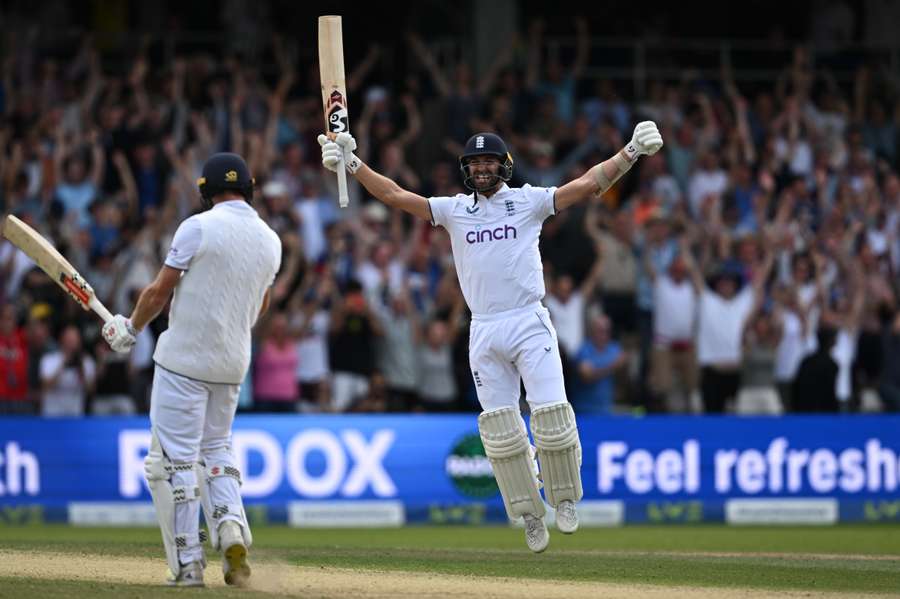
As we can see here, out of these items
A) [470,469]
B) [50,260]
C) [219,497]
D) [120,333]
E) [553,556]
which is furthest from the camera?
[470,469]

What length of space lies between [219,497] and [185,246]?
1413 mm

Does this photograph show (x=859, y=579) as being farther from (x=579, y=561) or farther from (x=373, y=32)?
(x=373, y=32)

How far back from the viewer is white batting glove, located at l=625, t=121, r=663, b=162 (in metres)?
10.3

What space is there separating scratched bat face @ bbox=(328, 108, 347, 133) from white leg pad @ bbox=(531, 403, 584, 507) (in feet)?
7.62

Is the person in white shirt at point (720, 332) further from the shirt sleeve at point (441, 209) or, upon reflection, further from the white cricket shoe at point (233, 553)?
the white cricket shoe at point (233, 553)

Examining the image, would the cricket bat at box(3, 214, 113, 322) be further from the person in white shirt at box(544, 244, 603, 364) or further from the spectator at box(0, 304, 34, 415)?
the person in white shirt at box(544, 244, 603, 364)

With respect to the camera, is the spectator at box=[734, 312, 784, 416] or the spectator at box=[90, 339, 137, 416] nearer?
the spectator at box=[90, 339, 137, 416]

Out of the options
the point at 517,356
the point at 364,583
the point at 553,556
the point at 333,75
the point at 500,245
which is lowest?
the point at 553,556

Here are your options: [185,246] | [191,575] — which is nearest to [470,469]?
[191,575]

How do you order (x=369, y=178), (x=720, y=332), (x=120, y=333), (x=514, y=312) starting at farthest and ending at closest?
(x=720, y=332) < (x=369, y=178) < (x=514, y=312) < (x=120, y=333)

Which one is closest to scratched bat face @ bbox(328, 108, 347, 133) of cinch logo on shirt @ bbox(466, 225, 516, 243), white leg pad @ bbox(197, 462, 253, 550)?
cinch logo on shirt @ bbox(466, 225, 516, 243)

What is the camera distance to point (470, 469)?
1745 cm

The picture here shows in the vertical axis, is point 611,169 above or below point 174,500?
above

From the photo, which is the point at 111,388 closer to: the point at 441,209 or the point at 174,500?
the point at 441,209
